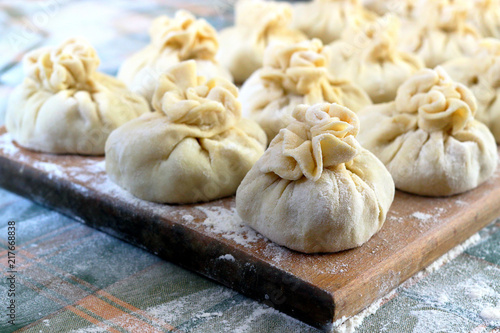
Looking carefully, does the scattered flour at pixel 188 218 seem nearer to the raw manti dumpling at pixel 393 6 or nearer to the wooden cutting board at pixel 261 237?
the wooden cutting board at pixel 261 237

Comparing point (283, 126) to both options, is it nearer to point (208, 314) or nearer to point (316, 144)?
point (316, 144)

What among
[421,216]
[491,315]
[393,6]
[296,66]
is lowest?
[491,315]

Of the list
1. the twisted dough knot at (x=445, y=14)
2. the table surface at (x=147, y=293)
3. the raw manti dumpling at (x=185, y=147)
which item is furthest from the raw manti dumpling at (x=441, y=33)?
the raw manti dumpling at (x=185, y=147)

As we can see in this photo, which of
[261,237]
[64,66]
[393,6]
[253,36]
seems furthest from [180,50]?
[393,6]

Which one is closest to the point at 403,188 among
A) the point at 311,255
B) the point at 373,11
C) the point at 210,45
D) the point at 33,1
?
the point at 311,255

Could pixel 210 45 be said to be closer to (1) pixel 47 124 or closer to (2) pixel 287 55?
(2) pixel 287 55

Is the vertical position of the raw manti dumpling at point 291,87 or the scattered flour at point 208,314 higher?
the raw manti dumpling at point 291,87
